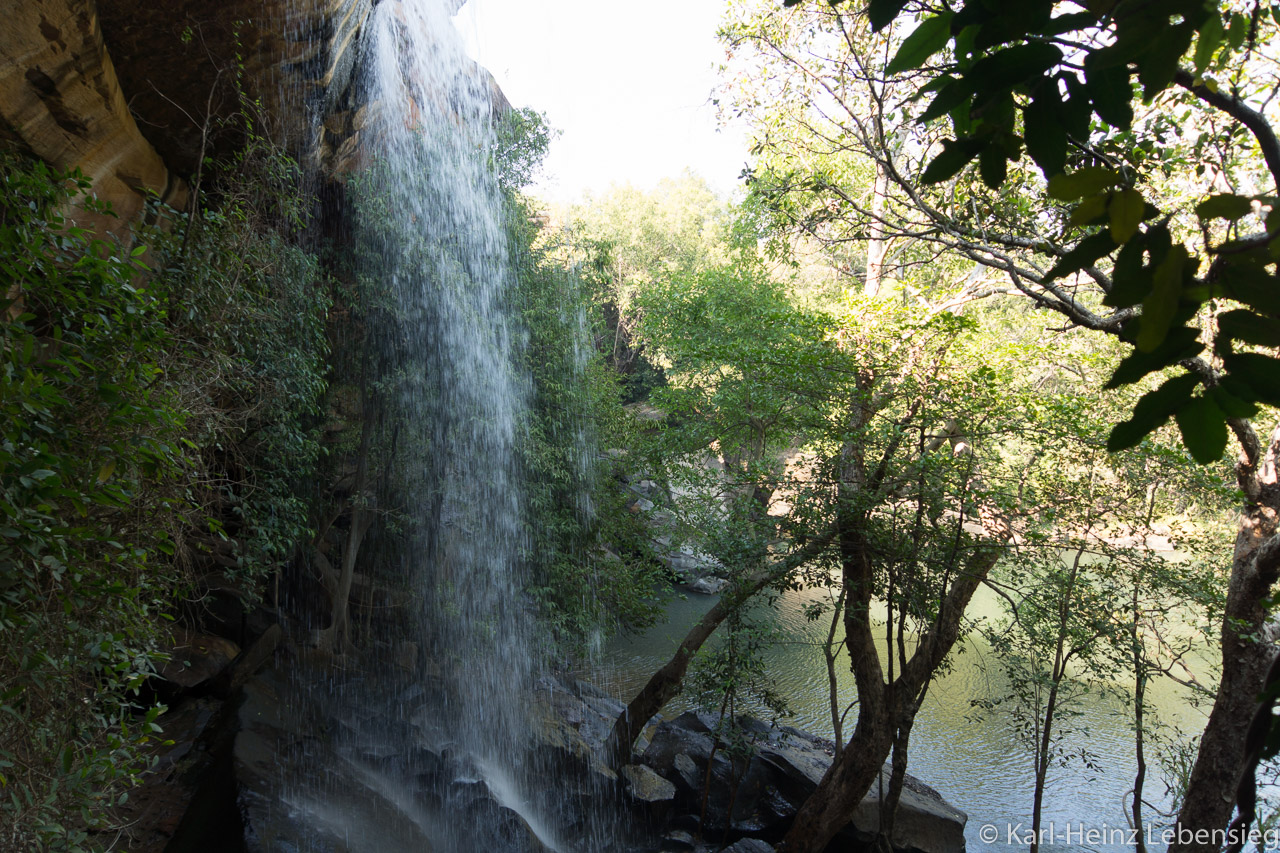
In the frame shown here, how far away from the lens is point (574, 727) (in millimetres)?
9828

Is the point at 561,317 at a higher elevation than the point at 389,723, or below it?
higher

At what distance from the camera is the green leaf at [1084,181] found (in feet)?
2.52

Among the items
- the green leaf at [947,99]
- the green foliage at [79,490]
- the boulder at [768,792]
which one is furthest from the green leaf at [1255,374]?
the boulder at [768,792]

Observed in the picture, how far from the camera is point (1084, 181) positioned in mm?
775

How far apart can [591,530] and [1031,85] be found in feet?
31.8

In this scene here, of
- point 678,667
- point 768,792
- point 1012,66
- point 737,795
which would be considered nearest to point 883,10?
point 1012,66

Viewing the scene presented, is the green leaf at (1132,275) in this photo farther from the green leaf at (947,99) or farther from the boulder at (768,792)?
the boulder at (768,792)

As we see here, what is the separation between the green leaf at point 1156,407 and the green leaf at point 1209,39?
0.43 m

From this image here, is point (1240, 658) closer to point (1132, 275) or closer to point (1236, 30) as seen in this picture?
point (1236, 30)

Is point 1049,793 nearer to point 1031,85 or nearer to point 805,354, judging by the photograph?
point 805,354

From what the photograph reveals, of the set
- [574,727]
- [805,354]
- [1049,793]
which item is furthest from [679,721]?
[805,354]

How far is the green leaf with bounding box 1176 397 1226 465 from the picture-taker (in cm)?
74

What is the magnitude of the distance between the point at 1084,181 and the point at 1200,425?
29 cm

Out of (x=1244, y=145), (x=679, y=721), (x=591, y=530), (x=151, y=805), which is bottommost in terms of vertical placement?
(x=151, y=805)
